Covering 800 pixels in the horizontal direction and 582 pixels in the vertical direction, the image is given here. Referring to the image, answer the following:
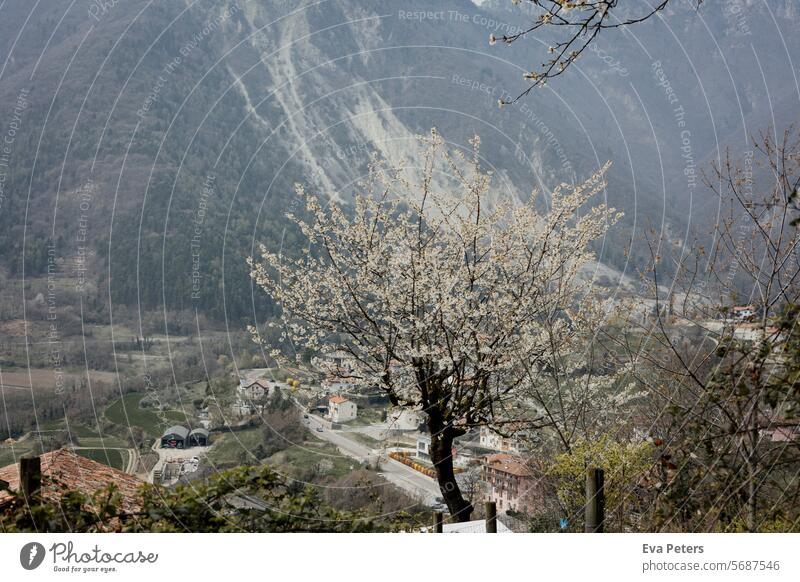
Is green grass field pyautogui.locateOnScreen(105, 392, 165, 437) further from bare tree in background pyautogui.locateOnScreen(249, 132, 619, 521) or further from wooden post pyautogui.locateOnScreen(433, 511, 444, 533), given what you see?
wooden post pyautogui.locateOnScreen(433, 511, 444, 533)

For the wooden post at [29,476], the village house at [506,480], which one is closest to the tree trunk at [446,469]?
the village house at [506,480]

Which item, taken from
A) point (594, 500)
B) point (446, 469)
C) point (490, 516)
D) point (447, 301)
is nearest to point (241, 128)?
point (447, 301)

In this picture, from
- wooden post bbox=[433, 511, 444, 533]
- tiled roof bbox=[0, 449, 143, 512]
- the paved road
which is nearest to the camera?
tiled roof bbox=[0, 449, 143, 512]

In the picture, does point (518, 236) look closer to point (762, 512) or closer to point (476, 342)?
point (476, 342)

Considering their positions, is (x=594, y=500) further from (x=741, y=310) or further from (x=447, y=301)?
(x=741, y=310)

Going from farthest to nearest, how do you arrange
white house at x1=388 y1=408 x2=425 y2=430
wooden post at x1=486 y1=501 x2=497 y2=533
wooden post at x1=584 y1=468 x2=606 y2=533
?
white house at x1=388 y1=408 x2=425 y2=430
wooden post at x1=486 y1=501 x2=497 y2=533
wooden post at x1=584 y1=468 x2=606 y2=533

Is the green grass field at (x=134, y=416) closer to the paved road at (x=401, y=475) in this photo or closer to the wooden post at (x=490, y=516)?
the paved road at (x=401, y=475)

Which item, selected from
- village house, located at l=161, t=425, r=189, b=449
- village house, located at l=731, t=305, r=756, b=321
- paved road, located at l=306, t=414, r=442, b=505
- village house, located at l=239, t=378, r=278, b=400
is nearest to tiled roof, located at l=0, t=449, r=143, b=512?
paved road, located at l=306, t=414, r=442, b=505
